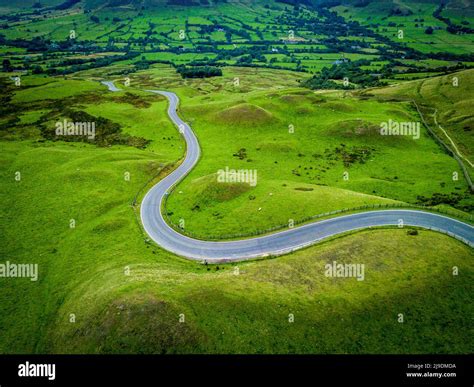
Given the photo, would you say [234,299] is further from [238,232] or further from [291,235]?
[238,232]

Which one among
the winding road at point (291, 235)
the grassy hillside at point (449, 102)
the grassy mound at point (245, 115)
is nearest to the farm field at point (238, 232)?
the grassy mound at point (245, 115)

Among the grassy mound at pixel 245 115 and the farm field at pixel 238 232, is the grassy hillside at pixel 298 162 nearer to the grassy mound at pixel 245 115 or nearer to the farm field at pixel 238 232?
the grassy mound at pixel 245 115

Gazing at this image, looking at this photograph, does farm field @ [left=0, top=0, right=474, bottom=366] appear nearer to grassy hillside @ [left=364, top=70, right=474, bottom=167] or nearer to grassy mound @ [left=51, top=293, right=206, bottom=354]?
grassy mound @ [left=51, top=293, right=206, bottom=354]

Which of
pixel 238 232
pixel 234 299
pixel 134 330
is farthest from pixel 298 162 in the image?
pixel 134 330

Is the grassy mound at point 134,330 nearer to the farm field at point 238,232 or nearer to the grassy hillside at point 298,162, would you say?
the farm field at point 238,232

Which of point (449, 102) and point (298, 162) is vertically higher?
point (449, 102)

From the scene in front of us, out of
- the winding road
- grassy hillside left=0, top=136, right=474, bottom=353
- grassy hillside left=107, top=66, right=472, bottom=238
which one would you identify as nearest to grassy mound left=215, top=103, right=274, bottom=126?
grassy hillside left=107, top=66, right=472, bottom=238

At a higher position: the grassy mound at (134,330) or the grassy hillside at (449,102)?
the grassy hillside at (449,102)

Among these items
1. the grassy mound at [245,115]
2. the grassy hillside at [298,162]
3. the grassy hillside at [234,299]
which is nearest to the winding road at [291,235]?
the grassy hillside at [234,299]

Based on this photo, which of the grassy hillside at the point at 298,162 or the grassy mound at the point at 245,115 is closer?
the grassy hillside at the point at 298,162
